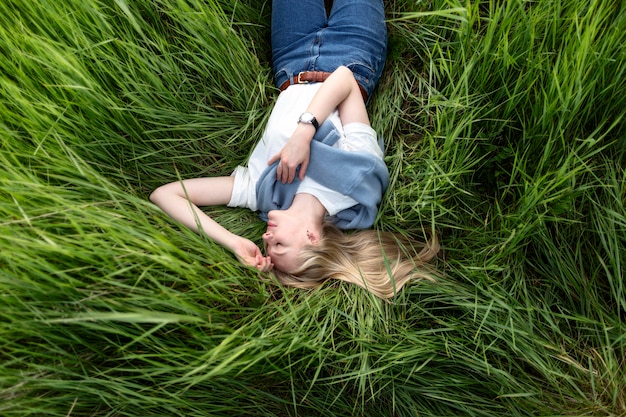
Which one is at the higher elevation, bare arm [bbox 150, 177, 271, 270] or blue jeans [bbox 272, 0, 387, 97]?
blue jeans [bbox 272, 0, 387, 97]

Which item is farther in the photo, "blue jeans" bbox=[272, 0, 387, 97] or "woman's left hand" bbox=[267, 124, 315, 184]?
"blue jeans" bbox=[272, 0, 387, 97]

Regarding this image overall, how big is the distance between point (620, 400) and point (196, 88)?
210 centimetres

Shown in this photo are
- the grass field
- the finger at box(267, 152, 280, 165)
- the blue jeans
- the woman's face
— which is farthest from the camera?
the blue jeans

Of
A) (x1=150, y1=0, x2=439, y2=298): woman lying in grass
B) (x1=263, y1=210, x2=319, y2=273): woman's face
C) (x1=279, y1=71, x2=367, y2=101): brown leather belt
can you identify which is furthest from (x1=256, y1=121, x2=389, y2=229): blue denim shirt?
(x1=279, y1=71, x2=367, y2=101): brown leather belt

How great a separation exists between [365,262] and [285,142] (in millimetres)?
608

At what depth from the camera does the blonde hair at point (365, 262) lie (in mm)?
1660

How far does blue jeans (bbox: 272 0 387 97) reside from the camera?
6.14 feet

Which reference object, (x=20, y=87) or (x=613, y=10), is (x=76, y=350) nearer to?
(x=20, y=87)

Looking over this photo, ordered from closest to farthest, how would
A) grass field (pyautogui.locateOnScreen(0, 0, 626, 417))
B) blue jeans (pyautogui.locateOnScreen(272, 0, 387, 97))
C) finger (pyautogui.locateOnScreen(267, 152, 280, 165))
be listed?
grass field (pyautogui.locateOnScreen(0, 0, 626, 417)) → finger (pyautogui.locateOnScreen(267, 152, 280, 165)) → blue jeans (pyautogui.locateOnScreen(272, 0, 387, 97))

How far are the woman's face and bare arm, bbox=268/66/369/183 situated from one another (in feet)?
0.63

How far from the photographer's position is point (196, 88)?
6.13ft

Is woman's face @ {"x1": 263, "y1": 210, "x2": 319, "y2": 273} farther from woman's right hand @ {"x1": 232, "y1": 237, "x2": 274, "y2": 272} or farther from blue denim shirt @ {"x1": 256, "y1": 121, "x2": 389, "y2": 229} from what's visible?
blue denim shirt @ {"x1": 256, "y1": 121, "x2": 389, "y2": 229}

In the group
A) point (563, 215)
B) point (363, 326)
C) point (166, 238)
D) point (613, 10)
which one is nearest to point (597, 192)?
point (563, 215)

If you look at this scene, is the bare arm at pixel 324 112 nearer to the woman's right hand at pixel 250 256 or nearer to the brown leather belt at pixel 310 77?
the brown leather belt at pixel 310 77
